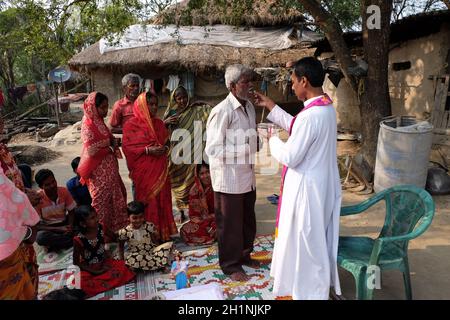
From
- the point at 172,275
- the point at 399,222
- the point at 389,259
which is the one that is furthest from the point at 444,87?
the point at 172,275

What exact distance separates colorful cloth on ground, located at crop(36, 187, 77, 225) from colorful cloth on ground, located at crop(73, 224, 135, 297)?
34.3 inches

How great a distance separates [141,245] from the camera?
10.6 ft

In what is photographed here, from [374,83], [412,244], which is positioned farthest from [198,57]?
[412,244]

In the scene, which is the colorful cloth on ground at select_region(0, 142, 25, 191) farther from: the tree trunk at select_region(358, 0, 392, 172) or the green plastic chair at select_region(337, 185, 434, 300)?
the tree trunk at select_region(358, 0, 392, 172)

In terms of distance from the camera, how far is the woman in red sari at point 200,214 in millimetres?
3750

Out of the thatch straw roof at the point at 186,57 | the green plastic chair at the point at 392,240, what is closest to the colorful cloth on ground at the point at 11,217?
the green plastic chair at the point at 392,240

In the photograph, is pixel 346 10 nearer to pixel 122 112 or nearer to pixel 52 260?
pixel 122 112

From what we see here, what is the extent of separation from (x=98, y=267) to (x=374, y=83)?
510 centimetres

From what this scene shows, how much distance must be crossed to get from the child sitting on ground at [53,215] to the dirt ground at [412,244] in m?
1.81

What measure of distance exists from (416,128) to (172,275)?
3839 mm

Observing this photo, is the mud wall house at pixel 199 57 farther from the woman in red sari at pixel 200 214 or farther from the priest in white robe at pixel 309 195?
the priest in white robe at pixel 309 195

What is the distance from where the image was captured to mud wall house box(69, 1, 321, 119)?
10992mm
